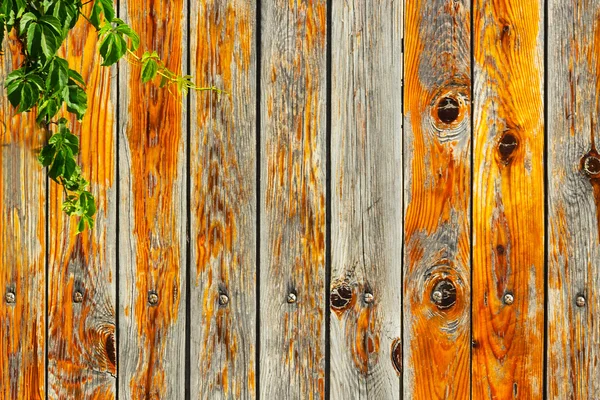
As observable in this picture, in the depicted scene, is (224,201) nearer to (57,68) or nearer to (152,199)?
(152,199)

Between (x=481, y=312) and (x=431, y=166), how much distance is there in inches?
16.1

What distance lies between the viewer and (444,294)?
2.07 metres

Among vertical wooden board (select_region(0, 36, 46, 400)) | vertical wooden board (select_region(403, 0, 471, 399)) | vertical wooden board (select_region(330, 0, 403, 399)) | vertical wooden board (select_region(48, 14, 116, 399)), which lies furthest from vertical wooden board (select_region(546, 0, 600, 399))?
vertical wooden board (select_region(0, 36, 46, 400))

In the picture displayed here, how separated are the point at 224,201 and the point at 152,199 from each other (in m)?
0.19

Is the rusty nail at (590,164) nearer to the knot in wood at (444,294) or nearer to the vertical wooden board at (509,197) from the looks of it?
the vertical wooden board at (509,197)

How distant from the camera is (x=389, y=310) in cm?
208

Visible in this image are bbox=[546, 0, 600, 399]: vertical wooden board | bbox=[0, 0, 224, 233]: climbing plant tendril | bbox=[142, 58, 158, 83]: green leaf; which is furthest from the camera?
bbox=[546, 0, 600, 399]: vertical wooden board

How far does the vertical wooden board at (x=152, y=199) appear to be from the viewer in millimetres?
2076

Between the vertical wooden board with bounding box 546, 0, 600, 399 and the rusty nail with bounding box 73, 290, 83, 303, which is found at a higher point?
the vertical wooden board with bounding box 546, 0, 600, 399

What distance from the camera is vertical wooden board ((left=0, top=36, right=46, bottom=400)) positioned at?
6.88ft

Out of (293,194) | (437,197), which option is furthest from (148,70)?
(437,197)

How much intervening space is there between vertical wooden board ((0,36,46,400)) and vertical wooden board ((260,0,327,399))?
1.96ft

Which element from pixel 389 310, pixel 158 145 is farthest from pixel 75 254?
pixel 389 310

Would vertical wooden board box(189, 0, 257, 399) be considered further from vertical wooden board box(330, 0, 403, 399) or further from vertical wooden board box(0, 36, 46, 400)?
vertical wooden board box(0, 36, 46, 400)
